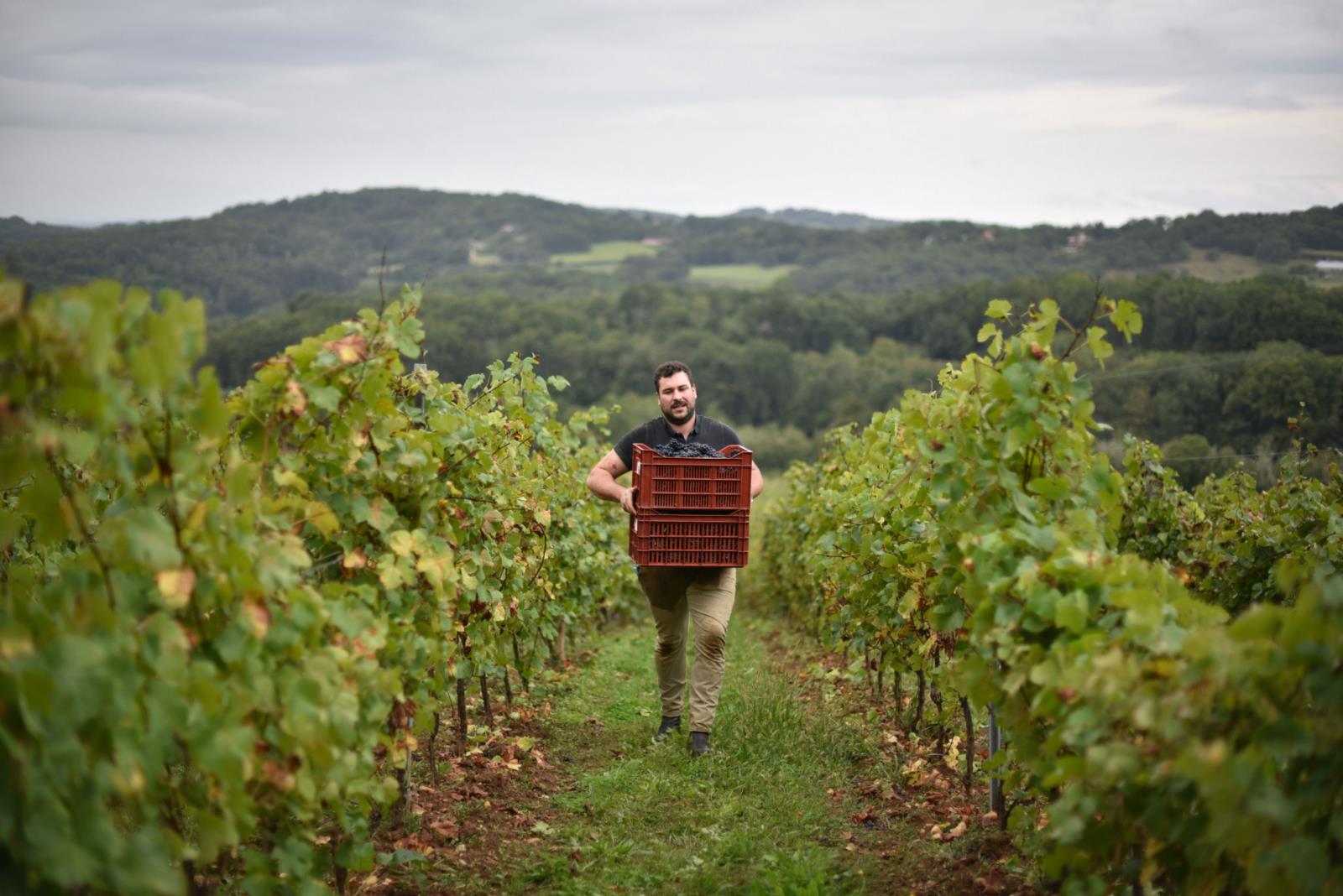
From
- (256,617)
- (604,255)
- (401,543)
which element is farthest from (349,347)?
(604,255)

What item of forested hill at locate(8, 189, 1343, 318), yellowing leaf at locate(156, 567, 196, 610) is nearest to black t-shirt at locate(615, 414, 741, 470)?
yellowing leaf at locate(156, 567, 196, 610)

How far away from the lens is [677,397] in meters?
5.77

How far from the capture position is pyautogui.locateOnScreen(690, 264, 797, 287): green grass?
107m

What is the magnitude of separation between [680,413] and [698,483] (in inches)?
21.5

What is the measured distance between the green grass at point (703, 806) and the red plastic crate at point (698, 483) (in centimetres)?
138

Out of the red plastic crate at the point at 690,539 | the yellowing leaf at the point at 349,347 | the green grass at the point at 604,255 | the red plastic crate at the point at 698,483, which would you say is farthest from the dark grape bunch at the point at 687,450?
the green grass at the point at 604,255

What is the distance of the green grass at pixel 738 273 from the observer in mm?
106562

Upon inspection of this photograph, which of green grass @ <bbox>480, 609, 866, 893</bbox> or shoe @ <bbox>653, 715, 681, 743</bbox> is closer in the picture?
green grass @ <bbox>480, 609, 866, 893</bbox>

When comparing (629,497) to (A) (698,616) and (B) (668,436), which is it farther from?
(A) (698,616)

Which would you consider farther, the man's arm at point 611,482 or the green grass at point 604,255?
the green grass at point 604,255

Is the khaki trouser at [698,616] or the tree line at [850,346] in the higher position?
the tree line at [850,346]

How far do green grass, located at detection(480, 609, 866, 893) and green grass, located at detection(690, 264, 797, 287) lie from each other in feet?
321

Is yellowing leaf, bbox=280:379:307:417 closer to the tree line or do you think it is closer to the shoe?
the shoe

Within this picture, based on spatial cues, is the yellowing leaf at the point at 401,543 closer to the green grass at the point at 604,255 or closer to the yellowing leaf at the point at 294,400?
the yellowing leaf at the point at 294,400
